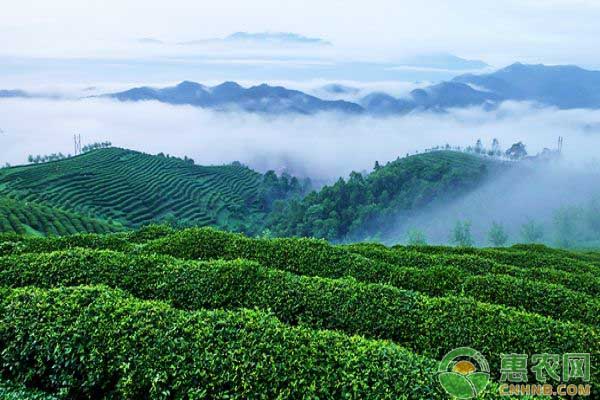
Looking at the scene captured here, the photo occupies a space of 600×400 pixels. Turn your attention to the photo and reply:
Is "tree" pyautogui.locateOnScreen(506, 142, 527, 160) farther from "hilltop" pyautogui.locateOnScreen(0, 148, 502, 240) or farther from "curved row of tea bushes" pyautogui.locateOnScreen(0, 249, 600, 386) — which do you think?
"curved row of tea bushes" pyautogui.locateOnScreen(0, 249, 600, 386)

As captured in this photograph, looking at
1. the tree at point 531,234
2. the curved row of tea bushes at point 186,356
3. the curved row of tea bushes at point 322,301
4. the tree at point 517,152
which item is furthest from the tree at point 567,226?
the tree at point 517,152

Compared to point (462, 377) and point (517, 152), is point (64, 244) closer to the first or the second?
point (462, 377)

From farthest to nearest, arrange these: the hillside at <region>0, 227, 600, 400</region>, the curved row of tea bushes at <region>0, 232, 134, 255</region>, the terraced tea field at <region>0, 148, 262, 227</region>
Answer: the terraced tea field at <region>0, 148, 262, 227</region>, the curved row of tea bushes at <region>0, 232, 134, 255</region>, the hillside at <region>0, 227, 600, 400</region>

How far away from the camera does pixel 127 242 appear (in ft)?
46.4

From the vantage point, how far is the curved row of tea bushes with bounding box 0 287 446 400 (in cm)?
625

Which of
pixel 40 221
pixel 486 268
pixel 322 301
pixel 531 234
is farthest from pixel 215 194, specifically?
pixel 322 301

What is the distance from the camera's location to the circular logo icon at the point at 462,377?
612 centimetres

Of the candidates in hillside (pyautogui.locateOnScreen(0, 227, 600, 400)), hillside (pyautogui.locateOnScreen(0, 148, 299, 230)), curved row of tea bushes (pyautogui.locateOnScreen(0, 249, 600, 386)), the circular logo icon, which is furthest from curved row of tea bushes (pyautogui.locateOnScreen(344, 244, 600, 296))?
hillside (pyautogui.locateOnScreen(0, 148, 299, 230))

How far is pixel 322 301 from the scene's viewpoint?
29.9 feet

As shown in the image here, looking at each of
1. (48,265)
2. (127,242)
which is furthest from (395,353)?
(127,242)

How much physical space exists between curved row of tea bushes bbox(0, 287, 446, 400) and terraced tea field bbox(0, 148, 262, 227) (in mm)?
74483

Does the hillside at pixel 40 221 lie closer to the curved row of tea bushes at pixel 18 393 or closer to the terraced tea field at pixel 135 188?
the terraced tea field at pixel 135 188

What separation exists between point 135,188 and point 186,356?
Answer: 9348cm

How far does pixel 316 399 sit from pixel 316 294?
10.9 ft
